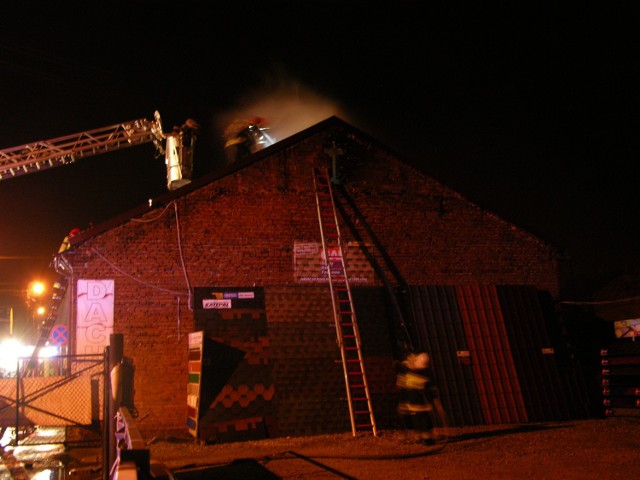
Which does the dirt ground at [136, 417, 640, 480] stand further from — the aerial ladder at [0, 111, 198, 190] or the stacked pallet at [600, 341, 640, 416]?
the aerial ladder at [0, 111, 198, 190]

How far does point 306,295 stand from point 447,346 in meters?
3.12

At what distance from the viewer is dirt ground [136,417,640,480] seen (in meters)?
7.65

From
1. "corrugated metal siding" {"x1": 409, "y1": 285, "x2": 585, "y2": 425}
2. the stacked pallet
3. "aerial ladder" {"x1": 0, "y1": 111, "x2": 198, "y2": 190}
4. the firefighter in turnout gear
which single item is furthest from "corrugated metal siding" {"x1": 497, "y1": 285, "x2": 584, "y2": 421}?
"aerial ladder" {"x1": 0, "y1": 111, "x2": 198, "y2": 190}

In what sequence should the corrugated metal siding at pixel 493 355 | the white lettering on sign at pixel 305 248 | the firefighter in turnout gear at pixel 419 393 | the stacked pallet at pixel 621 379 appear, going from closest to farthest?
the firefighter in turnout gear at pixel 419 393 < the corrugated metal siding at pixel 493 355 < the stacked pallet at pixel 621 379 < the white lettering on sign at pixel 305 248

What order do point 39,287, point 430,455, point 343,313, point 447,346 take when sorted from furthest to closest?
point 39,287 → point 447,346 → point 343,313 → point 430,455

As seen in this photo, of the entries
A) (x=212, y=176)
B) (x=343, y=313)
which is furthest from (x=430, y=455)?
(x=212, y=176)

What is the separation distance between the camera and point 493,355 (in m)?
12.3

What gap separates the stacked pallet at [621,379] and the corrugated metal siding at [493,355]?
0.69 metres

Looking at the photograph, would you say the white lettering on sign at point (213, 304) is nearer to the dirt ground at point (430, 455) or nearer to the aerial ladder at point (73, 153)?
the dirt ground at point (430, 455)

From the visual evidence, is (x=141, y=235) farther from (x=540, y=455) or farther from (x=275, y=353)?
(x=540, y=455)

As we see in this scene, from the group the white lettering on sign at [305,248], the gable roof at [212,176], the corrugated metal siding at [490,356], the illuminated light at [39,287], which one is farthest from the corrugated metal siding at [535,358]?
the illuminated light at [39,287]

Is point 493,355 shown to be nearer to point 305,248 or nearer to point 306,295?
point 306,295

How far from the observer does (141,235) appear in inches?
457

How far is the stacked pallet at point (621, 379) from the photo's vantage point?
1195 centimetres
